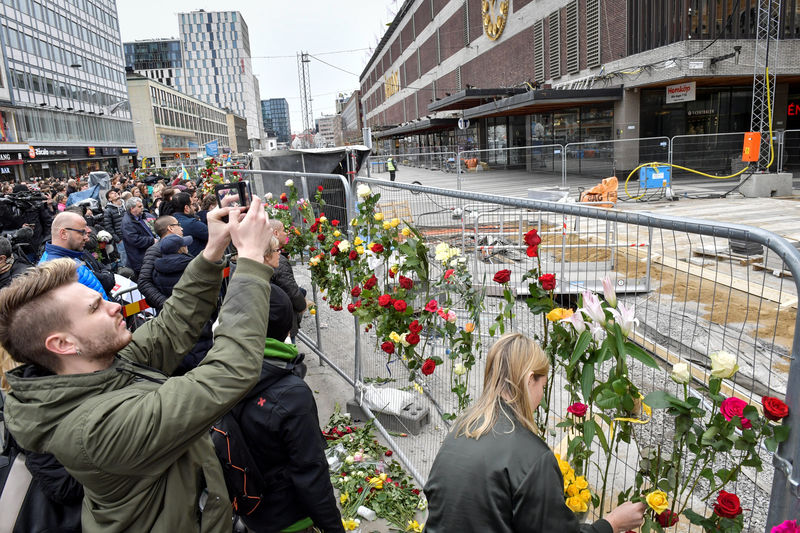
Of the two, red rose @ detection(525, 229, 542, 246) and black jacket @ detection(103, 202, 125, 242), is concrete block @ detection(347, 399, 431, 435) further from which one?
black jacket @ detection(103, 202, 125, 242)

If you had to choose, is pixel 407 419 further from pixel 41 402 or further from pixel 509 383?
pixel 41 402

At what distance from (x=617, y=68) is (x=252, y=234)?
913 inches

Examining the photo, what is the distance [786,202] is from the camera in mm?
14547

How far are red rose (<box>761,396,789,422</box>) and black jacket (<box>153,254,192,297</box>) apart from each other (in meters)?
4.51

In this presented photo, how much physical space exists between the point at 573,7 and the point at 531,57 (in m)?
4.64

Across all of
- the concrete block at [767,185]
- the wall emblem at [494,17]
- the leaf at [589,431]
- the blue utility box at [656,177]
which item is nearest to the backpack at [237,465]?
the leaf at [589,431]

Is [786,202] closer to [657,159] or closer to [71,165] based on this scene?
[657,159]

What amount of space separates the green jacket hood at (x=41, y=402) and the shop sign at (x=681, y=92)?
72.7ft

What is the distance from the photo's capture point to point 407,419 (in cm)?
417

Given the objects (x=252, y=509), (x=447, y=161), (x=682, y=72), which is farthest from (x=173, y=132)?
(x=252, y=509)

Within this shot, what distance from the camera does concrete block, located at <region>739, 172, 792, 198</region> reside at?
619 inches

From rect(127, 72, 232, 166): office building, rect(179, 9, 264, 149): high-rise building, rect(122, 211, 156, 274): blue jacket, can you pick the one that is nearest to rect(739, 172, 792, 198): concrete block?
rect(122, 211, 156, 274): blue jacket

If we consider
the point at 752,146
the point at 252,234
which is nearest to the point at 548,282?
the point at 252,234

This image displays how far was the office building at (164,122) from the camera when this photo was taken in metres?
80.0
